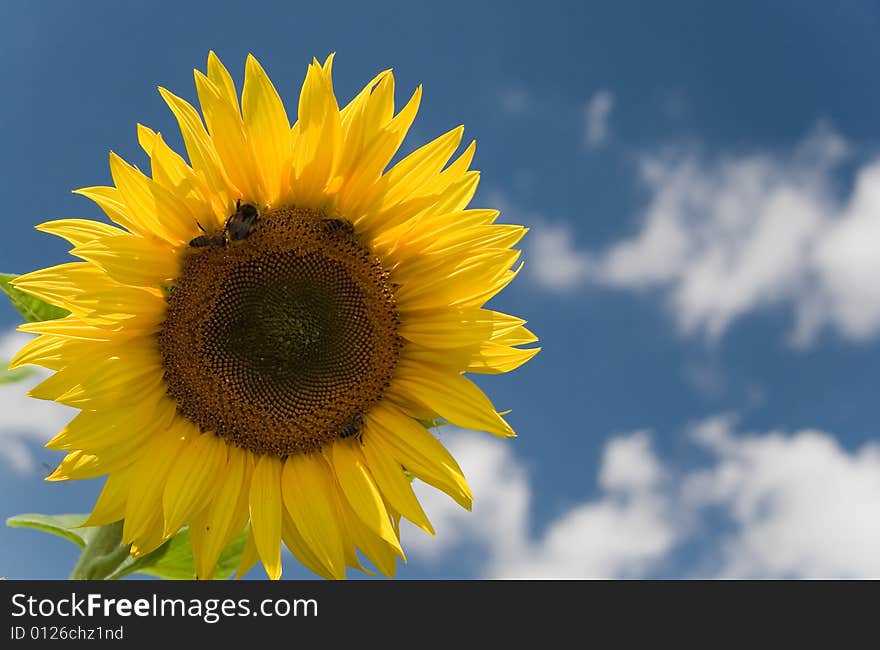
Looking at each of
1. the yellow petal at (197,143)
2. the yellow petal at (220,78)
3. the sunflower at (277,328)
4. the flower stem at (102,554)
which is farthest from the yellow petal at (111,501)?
the yellow petal at (220,78)

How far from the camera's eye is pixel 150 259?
3.84m

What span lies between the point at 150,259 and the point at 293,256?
0.71 metres

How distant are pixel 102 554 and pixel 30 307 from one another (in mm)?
1176

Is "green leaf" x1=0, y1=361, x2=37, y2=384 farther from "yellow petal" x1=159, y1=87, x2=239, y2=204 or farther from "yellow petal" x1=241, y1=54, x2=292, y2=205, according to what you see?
"yellow petal" x1=241, y1=54, x2=292, y2=205

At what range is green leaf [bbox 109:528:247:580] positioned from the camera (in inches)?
167

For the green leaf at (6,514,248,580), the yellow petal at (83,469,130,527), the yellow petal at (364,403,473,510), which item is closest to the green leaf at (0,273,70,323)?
the yellow petal at (83,469,130,527)

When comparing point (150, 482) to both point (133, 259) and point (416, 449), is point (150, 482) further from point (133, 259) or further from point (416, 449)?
point (416, 449)

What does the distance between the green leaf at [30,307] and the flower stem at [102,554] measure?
1.01 m

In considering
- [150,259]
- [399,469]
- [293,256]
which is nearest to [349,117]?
[293,256]

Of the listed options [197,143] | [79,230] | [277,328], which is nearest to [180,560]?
[277,328]

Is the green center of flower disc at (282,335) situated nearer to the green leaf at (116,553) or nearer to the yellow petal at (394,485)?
the yellow petal at (394,485)

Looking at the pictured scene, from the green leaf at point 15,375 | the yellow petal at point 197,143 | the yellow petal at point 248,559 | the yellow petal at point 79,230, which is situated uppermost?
the yellow petal at point 197,143

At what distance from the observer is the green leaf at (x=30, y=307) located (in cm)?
399

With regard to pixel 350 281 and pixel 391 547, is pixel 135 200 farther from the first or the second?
pixel 391 547
